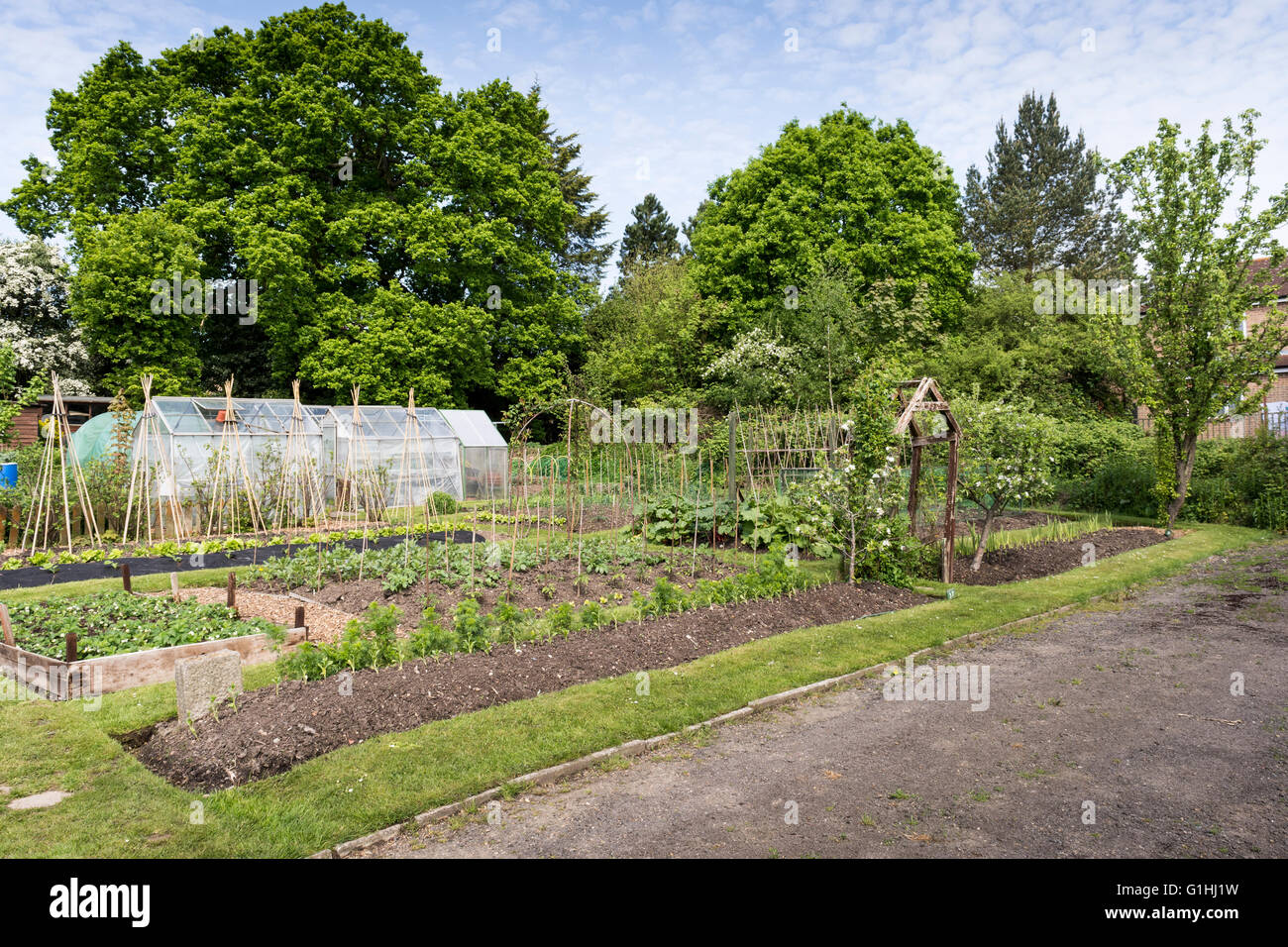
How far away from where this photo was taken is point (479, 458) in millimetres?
20578

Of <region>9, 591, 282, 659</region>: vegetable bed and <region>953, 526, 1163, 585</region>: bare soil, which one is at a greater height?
<region>9, 591, 282, 659</region>: vegetable bed

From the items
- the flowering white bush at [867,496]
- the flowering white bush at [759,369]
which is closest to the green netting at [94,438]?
the flowering white bush at [867,496]

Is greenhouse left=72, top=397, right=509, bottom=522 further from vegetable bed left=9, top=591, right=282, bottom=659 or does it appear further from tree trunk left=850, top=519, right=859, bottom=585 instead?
tree trunk left=850, top=519, right=859, bottom=585

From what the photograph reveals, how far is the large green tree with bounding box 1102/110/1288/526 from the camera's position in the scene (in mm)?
14461

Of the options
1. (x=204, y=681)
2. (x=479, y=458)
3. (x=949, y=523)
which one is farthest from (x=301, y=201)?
(x=204, y=681)

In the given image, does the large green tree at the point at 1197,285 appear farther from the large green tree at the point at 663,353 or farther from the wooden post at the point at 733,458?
the large green tree at the point at 663,353

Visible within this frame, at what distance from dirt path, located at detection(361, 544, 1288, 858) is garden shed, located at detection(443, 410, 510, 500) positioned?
15.2 meters

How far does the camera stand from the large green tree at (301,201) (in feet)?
83.3

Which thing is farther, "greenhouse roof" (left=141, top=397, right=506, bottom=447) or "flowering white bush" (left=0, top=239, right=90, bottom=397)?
"flowering white bush" (left=0, top=239, right=90, bottom=397)

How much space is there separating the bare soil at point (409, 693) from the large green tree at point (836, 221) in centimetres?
2161

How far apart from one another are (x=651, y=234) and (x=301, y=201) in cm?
2914

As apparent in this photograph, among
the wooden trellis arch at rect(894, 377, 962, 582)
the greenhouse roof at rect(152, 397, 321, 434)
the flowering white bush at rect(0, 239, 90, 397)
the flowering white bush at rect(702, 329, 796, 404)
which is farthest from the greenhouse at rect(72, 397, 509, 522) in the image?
the flowering white bush at rect(0, 239, 90, 397)

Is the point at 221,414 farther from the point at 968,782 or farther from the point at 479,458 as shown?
the point at 968,782
